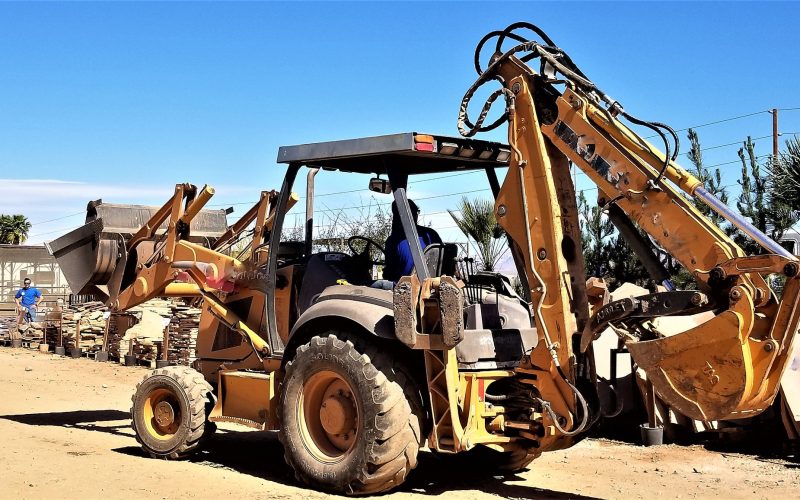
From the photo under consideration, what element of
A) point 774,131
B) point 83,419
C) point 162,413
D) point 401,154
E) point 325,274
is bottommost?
point 83,419

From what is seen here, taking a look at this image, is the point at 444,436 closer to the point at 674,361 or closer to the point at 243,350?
the point at 674,361

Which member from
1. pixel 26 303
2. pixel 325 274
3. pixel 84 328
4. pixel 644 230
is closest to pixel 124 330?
pixel 84 328

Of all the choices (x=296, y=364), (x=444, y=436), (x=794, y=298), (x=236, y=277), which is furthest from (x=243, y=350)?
(x=794, y=298)

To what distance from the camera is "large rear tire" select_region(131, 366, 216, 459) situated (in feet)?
30.3

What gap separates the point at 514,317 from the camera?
8.23 m

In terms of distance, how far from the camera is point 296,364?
8.16 metres

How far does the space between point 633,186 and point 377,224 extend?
17.3m

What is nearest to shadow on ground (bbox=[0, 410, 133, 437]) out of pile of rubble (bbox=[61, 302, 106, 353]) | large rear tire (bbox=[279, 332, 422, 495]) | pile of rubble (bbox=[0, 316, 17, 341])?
large rear tire (bbox=[279, 332, 422, 495])

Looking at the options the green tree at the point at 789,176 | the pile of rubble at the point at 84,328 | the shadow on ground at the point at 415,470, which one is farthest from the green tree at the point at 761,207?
the pile of rubble at the point at 84,328

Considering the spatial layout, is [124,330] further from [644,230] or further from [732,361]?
[732,361]

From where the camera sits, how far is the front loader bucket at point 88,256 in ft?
35.2

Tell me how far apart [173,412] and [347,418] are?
2.40 meters

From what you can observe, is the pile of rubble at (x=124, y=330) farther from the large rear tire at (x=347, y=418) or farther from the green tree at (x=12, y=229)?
the green tree at (x=12, y=229)

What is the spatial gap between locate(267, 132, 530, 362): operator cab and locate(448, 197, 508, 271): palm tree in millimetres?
9086
